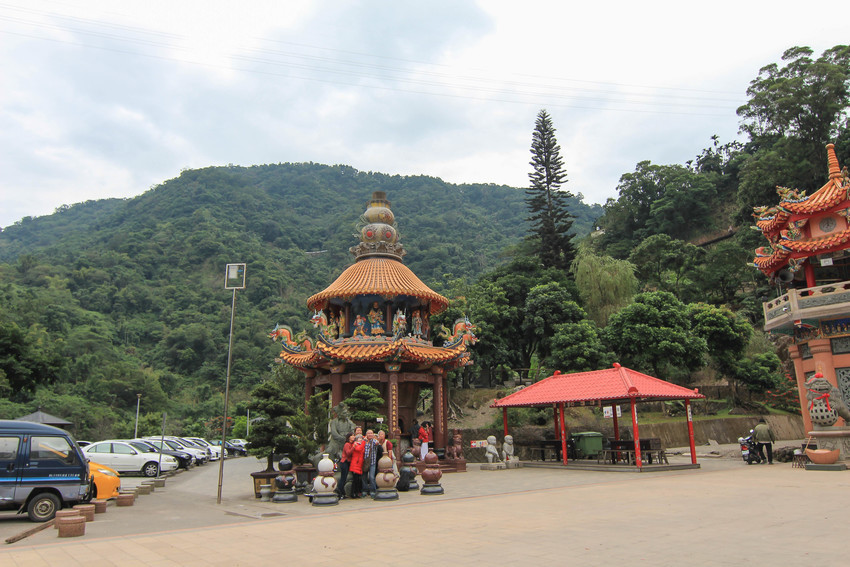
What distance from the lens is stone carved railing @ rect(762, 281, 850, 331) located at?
65.0ft

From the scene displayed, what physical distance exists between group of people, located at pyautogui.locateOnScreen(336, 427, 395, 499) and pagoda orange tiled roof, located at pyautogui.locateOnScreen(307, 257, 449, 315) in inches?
371

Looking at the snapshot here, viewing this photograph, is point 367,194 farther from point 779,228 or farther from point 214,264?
point 779,228

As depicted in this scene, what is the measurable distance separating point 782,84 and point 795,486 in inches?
1664

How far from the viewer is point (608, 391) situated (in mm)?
19188

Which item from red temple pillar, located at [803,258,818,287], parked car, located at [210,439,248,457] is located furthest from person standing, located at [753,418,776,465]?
parked car, located at [210,439,248,457]

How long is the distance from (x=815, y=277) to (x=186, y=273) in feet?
246

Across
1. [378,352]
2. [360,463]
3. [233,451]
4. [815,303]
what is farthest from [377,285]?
[233,451]

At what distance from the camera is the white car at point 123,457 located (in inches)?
842

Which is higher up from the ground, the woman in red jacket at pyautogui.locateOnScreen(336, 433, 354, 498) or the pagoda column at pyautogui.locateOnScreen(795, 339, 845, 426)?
the pagoda column at pyautogui.locateOnScreen(795, 339, 845, 426)

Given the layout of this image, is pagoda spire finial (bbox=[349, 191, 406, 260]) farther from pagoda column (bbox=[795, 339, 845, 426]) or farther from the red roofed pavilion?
pagoda column (bbox=[795, 339, 845, 426])

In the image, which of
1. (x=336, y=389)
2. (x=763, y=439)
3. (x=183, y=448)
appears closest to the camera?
(x=763, y=439)

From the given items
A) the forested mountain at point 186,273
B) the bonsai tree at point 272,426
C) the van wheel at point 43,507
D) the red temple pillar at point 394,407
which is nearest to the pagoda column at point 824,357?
the red temple pillar at point 394,407

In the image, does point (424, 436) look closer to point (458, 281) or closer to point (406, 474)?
point (406, 474)

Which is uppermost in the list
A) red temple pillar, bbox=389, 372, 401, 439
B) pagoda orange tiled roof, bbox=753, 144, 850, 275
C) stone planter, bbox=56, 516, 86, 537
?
pagoda orange tiled roof, bbox=753, 144, 850, 275
